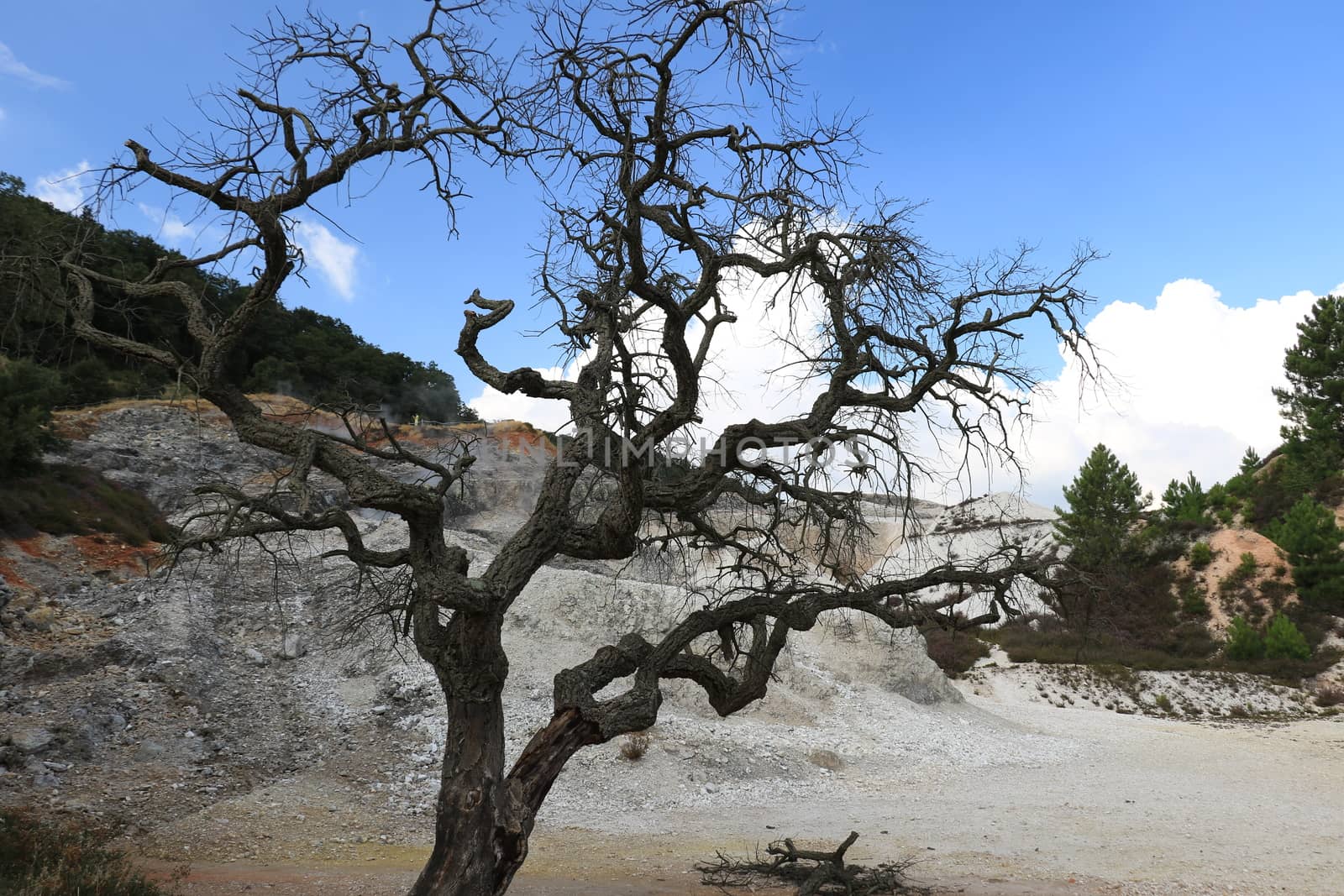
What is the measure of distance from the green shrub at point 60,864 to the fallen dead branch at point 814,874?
505 centimetres

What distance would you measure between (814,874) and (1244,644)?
85.4 feet

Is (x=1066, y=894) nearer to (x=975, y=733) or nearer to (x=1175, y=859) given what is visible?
(x=1175, y=859)

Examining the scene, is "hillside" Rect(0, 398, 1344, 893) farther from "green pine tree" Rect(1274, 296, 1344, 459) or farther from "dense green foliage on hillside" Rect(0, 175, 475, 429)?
"green pine tree" Rect(1274, 296, 1344, 459)

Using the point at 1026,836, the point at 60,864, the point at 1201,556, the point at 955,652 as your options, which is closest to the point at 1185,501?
the point at 1201,556

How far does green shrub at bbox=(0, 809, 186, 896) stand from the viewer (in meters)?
6.11

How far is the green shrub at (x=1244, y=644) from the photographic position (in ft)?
89.8

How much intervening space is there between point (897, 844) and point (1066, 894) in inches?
93.6

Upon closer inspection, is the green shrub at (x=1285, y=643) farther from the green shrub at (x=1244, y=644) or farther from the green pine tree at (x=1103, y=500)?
the green pine tree at (x=1103, y=500)

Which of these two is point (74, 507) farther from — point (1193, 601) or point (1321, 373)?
point (1321, 373)

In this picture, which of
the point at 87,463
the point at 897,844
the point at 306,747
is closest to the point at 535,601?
the point at 306,747

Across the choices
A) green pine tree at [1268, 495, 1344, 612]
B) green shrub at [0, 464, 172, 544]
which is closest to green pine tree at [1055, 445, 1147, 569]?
green pine tree at [1268, 495, 1344, 612]

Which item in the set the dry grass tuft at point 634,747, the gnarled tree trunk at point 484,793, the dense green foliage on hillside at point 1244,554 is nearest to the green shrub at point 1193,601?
the dense green foliage on hillside at point 1244,554

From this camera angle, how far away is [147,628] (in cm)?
1409

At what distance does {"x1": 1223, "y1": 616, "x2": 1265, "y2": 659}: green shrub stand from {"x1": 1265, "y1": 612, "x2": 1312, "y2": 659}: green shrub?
22 centimetres
